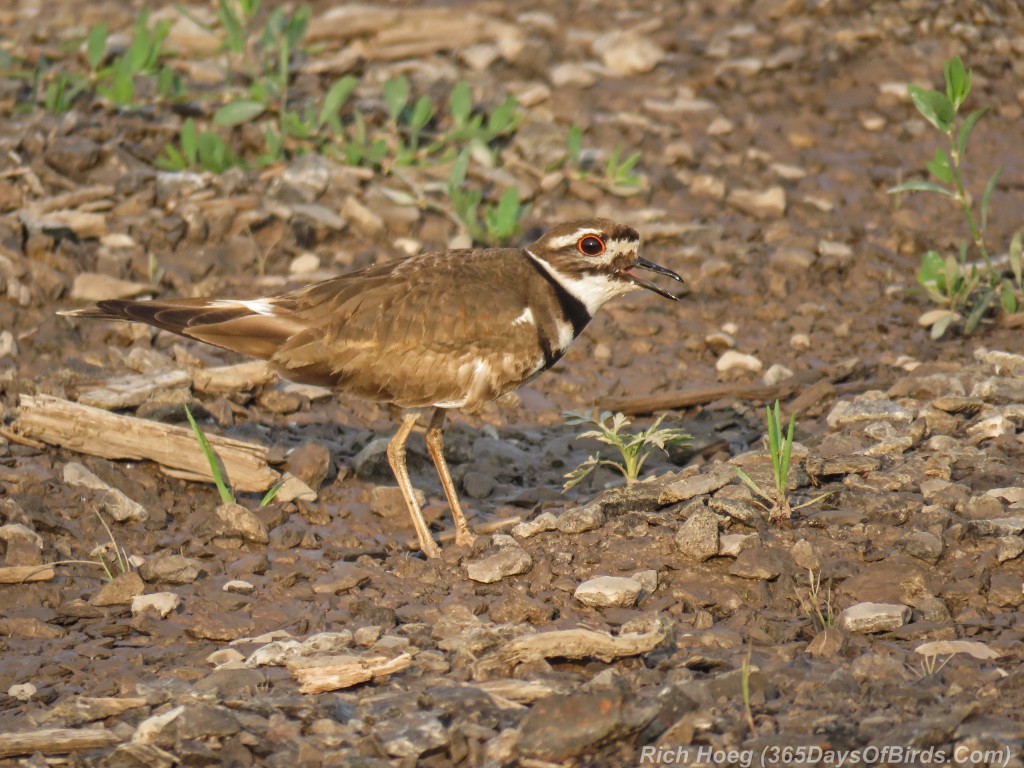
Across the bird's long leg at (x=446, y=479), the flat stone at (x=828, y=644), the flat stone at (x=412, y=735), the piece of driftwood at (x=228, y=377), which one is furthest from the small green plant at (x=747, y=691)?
the piece of driftwood at (x=228, y=377)

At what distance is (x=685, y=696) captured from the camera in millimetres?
4078

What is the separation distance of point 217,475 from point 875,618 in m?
2.82

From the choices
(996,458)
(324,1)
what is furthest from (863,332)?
(324,1)

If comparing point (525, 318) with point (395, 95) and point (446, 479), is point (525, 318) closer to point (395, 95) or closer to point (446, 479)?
point (446, 479)

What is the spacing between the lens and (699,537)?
5070mm

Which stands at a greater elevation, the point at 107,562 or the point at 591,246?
the point at 591,246

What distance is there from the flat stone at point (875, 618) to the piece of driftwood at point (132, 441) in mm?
2734

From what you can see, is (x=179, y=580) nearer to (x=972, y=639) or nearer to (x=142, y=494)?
(x=142, y=494)

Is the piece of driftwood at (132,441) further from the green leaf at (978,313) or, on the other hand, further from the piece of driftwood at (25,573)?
the green leaf at (978,313)

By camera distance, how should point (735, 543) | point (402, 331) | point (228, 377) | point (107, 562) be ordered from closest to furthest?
point (735, 543) → point (107, 562) → point (402, 331) → point (228, 377)

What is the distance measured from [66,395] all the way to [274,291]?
1583 millimetres

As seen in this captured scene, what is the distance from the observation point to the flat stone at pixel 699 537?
5039 mm

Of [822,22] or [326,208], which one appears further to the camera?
[822,22]

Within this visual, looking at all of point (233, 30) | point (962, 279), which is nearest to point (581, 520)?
point (962, 279)
